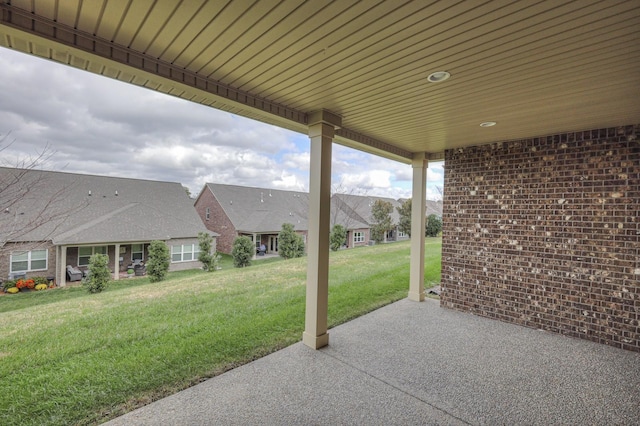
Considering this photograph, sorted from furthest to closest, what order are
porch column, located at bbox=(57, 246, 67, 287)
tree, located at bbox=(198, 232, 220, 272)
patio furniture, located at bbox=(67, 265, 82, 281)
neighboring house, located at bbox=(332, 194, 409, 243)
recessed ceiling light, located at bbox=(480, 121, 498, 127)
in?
neighboring house, located at bbox=(332, 194, 409, 243) < tree, located at bbox=(198, 232, 220, 272) < patio furniture, located at bbox=(67, 265, 82, 281) < porch column, located at bbox=(57, 246, 67, 287) < recessed ceiling light, located at bbox=(480, 121, 498, 127)

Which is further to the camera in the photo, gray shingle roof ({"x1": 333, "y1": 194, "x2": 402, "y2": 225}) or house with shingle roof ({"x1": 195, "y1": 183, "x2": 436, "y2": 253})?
gray shingle roof ({"x1": 333, "y1": 194, "x2": 402, "y2": 225})

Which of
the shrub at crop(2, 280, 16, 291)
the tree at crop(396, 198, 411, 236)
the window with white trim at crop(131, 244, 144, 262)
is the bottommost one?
the shrub at crop(2, 280, 16, 291)

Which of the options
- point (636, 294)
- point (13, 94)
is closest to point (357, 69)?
point (636, 294)

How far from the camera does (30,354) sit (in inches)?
131

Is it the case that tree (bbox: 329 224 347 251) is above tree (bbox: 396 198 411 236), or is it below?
below

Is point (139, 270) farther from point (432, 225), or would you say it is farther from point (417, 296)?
point (432, 225)

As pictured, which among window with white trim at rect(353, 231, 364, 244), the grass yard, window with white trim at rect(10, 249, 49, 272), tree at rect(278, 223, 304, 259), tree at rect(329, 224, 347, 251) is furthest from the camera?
window with white trim at rect(353, 231, 364, 244)

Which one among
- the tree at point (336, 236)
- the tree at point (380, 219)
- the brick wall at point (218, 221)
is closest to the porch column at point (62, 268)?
the brick wall at point (218, 221)

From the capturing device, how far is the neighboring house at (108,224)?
834 cm

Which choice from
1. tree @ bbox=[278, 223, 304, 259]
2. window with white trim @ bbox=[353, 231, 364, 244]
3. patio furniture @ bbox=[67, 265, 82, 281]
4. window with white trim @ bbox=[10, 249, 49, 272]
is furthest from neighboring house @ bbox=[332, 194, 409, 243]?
window with white trim @ bbox=[10, 249, 49, 272]

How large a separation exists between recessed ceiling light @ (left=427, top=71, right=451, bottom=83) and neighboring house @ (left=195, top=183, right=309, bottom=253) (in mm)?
13138

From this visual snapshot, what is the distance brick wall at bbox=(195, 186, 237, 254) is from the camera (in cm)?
1568

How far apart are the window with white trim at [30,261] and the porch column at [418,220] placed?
10293mm

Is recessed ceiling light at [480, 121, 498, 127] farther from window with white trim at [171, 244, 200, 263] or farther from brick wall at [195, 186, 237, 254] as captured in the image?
brick wall at [195, 186, 237, 254]
